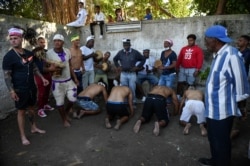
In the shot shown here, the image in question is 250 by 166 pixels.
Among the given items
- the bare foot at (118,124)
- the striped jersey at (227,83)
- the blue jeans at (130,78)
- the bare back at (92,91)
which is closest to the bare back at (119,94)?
the bare foot at (118,124)

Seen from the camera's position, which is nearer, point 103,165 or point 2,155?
point 103,165

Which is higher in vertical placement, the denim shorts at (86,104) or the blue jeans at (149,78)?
Answer: the blue jeans at (149,78)

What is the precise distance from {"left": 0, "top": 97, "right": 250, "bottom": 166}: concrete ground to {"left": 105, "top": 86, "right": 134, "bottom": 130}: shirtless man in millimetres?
159

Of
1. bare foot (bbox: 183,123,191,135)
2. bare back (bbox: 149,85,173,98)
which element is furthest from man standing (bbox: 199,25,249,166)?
bare back (bbox: 149,85,173,98)

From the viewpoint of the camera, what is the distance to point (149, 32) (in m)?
8.87

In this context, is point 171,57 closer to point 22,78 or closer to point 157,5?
point 22,78

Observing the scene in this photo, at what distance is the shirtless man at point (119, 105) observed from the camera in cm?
616

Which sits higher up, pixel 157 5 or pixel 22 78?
pixel 157 5

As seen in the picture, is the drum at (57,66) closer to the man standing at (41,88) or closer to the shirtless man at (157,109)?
the man standing at (41,88)

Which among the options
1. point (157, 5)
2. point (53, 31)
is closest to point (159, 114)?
point (53, 31)

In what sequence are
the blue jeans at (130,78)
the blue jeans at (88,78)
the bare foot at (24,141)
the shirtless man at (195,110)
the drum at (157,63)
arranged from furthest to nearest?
1. the blue jeans at (88,78)
2. the drum at (157,63)
3. the blue jeans at (130,78)
4. the shirtless man at (195,110)
5. the bare foot at (24,141)

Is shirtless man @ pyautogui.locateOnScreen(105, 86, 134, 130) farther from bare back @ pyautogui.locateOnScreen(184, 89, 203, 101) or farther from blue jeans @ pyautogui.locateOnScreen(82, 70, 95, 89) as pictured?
blue jeans @ pyautogui.locateOnScreen(82, 70, 95, 89)

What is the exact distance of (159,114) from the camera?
6023 mm

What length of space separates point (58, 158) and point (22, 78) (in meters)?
1.49
